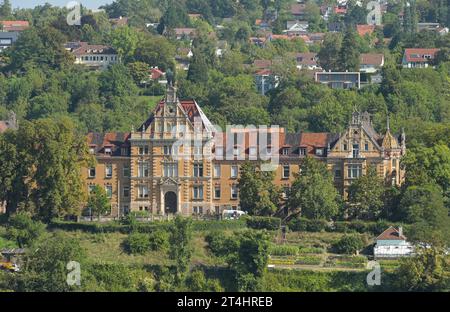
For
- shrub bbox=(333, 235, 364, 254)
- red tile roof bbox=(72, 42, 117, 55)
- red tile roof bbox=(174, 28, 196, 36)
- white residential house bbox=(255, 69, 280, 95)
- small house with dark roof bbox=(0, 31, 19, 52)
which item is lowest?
shrub bbox=(333, 235, 364, 254)

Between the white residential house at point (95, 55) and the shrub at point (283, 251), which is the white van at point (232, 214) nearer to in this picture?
the shrub at point (283, 251)

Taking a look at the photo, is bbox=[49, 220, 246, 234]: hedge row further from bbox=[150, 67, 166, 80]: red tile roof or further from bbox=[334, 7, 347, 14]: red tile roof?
bbox=[334, 7, 347, 14]: red tile roof

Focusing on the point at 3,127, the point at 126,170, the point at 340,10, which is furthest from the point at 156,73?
the point at 340,10

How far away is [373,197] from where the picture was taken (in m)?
82.4

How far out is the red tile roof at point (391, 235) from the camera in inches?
3113

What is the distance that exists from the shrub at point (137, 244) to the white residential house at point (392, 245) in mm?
9589

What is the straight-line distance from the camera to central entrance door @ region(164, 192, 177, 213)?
8544cm

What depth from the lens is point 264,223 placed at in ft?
267

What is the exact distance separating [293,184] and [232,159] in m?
3.63

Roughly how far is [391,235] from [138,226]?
10.8 metres

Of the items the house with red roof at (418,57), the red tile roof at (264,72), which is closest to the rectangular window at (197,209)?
the red tile roof at (264,72)

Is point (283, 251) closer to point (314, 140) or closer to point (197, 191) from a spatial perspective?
point (197, 191)

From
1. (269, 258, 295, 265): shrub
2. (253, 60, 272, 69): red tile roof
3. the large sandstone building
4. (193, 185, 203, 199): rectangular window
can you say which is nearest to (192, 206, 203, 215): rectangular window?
the large sandstone building

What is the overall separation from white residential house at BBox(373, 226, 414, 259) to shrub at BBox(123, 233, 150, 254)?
9.59 metres
